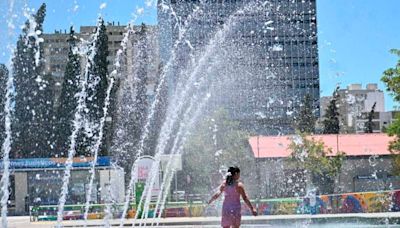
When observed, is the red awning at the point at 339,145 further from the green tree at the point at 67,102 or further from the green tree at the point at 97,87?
the green tree at the point at 67,102

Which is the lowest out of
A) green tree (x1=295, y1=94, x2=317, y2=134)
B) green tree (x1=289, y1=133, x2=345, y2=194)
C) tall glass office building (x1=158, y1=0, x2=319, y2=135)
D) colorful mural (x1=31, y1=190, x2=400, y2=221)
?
colorful mural (x1=31, y1=190, x2=400, y2=221)

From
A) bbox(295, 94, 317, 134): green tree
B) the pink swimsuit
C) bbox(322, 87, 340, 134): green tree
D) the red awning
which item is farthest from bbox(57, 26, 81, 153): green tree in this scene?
the pink swimsuit

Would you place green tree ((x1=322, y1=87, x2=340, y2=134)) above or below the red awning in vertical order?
above

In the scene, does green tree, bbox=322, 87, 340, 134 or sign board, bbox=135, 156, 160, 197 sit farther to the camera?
→ green tree, bbox=322, 87, 340, 134

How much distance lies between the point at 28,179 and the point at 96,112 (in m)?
11.4

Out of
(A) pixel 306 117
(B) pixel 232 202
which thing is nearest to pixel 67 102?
(A) pixel 306 117

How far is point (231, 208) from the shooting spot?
9.35 m

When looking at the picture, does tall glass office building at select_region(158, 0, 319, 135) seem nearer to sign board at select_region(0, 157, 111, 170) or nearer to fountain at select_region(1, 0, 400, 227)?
fountain at select_region(1, 0, 400, 227)

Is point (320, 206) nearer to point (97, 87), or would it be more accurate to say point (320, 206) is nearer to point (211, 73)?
point (97, 87)

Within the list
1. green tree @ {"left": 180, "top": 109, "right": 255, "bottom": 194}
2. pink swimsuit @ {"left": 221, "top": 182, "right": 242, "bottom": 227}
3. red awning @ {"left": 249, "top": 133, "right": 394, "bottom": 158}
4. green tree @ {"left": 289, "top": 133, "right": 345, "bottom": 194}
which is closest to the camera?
pink swimsuit @ {"left": 221, "top": 182, "right": 242, "bottom": 227}

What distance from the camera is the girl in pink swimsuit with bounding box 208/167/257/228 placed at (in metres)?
9.28

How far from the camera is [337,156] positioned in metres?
41.2

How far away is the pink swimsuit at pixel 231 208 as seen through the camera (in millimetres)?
9273

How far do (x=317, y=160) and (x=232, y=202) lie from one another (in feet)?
103
